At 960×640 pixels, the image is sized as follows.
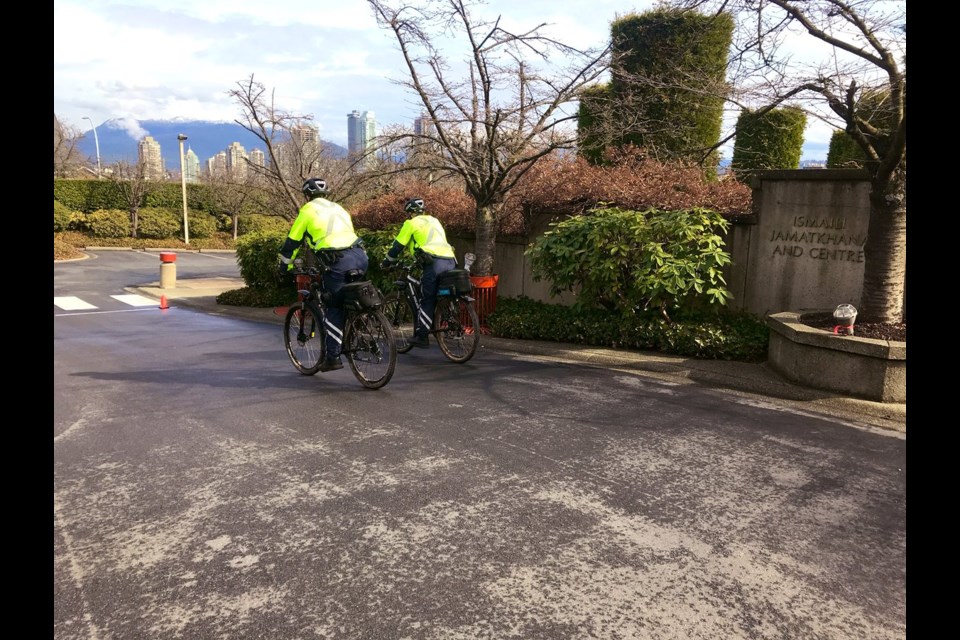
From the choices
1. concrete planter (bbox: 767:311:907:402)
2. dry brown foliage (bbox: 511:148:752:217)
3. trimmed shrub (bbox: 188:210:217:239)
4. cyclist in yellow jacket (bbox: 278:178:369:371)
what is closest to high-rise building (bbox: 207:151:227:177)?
trimmed shrub (bbox: 188:210:217:239)

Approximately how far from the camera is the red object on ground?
10.1 m

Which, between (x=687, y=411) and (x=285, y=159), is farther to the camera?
(x=285, y=159)

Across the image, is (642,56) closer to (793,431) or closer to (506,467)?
(793,431)

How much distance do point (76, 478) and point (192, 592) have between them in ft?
6.47

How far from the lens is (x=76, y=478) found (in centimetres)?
438

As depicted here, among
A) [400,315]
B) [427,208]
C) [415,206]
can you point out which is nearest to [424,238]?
[415,206]

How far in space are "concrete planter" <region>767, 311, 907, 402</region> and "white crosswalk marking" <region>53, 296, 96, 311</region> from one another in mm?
13962

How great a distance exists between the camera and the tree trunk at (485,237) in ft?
34.2

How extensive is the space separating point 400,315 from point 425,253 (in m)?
1.67

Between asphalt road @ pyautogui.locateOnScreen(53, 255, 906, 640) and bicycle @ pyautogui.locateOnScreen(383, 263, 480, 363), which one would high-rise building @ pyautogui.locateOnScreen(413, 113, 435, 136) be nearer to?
bicycle @ pyautogui.locateOnScreen(383, 263, 480, 363)

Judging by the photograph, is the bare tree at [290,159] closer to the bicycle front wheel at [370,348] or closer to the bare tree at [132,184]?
the bicycle front wheel at [370,348]

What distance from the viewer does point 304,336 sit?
24.4 feet
